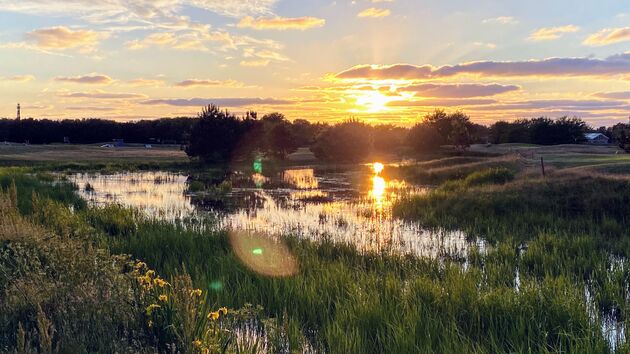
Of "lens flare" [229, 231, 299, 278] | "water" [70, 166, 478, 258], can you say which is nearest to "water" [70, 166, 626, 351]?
"water" [70, 166, 478, 258]

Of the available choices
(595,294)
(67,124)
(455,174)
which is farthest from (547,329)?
(67,124)

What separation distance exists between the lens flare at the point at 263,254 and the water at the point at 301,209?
5.53 feet

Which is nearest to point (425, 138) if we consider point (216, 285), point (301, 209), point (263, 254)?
point (301, 209)

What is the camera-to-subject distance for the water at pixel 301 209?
1420 centimetres

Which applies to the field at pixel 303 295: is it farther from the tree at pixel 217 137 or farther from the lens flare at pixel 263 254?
the tree at pixel 217 137

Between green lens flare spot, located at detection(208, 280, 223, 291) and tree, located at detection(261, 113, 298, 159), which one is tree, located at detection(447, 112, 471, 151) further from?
green lens flare spot, located at detection(208, 280, 223, 291)

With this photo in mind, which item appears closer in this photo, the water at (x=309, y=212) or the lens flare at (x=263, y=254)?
the lens flare at (x=263, y=254)

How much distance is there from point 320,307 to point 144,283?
2.51 meters

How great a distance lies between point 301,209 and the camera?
22.3 m

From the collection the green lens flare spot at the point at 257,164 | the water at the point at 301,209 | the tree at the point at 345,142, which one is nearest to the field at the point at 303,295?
the water at the point at 301,209

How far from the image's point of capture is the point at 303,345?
241 inches

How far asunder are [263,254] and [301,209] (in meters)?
11.2

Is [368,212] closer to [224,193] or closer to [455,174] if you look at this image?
[224,193]

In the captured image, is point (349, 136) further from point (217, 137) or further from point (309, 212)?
point (309, 212)
